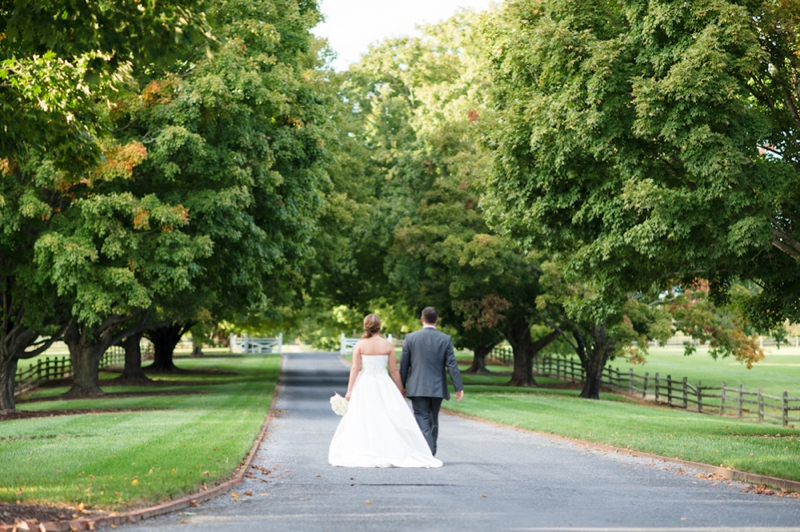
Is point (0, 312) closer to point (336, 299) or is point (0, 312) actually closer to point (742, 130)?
point (742, 130)

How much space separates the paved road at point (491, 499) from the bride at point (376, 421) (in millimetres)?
266

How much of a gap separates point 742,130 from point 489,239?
18.3m

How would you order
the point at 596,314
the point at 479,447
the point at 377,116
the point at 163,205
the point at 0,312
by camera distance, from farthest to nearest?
the point at 377,116, the point at 0,312, the point at 163,205, the point at 596,314, the point at 479,447

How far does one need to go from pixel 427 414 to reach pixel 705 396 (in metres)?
23.6

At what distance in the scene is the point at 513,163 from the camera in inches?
725

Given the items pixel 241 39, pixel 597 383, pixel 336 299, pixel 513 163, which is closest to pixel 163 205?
pixel 241 39

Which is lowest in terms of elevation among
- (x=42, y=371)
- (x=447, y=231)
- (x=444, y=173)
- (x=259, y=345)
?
(x=42, y=371)

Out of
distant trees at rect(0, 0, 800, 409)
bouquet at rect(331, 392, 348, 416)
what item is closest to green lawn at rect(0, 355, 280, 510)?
bouquet at rect(331, 392, 348, 416)

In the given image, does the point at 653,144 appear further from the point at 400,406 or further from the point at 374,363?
the point at 400,406

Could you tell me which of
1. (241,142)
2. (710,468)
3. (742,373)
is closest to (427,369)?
(710,468)

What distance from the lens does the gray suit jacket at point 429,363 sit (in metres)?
11.6

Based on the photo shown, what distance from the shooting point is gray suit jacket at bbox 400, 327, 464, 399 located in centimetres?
1159

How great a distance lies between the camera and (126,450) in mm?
12992

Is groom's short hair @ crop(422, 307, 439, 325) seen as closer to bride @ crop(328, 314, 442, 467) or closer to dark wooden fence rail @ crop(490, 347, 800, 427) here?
bride @ crop(328, 314, 442, 467)
